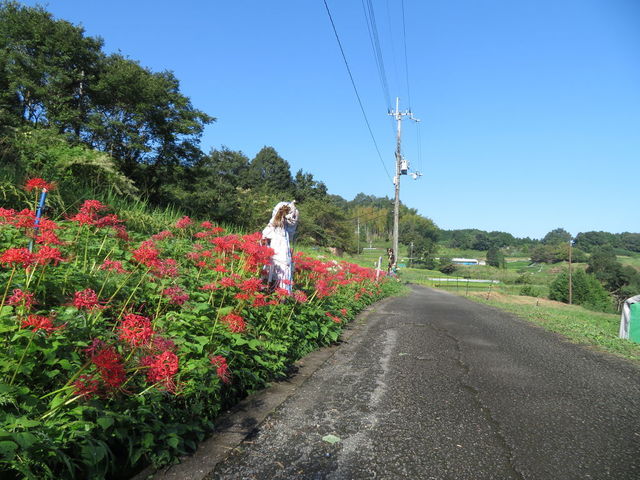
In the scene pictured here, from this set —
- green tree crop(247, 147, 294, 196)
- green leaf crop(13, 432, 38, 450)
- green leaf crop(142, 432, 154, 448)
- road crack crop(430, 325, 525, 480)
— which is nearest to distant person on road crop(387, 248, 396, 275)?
road crack crop(430, 325, 525, 480)

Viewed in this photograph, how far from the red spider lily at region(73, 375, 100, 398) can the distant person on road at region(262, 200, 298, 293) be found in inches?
142

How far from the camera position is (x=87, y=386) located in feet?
6.13

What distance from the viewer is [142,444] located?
2.08m

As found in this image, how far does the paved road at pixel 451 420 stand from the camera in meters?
2.38

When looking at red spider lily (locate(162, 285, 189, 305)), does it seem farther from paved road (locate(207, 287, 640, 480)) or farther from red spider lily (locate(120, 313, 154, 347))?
paved road (locate(207, 287, 640, 480))

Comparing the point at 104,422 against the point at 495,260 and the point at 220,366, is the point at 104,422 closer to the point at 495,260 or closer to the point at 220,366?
the point at 220,366

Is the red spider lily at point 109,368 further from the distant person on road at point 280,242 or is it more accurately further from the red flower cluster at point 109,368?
the distant person on road at point 280,242

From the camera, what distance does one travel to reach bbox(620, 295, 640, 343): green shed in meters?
9.77

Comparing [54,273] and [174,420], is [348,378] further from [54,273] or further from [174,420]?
[54,273]

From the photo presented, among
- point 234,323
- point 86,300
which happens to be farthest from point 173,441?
point 234,323

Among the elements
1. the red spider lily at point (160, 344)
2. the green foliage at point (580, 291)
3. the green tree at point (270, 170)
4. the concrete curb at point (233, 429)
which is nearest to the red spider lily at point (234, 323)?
the concrete curb at point (233, 429)

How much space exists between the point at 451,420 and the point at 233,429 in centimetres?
177

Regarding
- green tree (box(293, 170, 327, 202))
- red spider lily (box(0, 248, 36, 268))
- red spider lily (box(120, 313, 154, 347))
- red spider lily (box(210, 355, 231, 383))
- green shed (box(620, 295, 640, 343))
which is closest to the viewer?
red spider lily (box(0, 248, 36, 268))

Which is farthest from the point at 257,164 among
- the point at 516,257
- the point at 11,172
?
the point at 516,257
